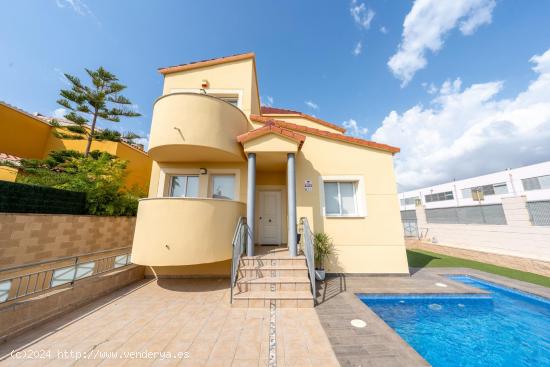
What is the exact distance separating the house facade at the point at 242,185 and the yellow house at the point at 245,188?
38mm

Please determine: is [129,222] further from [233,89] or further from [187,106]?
[233,89]

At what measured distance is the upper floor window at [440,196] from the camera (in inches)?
1217

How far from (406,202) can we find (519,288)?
40.7m

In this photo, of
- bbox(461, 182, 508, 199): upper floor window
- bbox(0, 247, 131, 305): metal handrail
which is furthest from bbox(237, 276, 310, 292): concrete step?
bbox(461, 182, 508, 199): upper floor window

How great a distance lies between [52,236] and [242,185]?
6.46m

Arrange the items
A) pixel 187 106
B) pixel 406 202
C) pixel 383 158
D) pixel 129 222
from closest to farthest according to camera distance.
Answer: pixel 187 106, pixel 383 158, pixel 129 222, pixel 406 202

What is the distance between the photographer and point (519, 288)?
605cm

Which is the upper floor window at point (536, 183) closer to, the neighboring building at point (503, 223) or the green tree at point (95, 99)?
the neighboring building at point (503, 223)

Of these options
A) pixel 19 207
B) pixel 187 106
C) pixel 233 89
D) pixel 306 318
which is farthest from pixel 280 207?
pixel 19 207

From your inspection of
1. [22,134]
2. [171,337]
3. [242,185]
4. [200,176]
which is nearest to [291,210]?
[242,185]

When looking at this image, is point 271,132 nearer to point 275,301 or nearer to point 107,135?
point 275,301

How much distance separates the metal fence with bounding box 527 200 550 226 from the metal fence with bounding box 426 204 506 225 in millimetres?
1242

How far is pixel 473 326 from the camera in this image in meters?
4.54

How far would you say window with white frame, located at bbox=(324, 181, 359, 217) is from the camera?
7.53 meters
